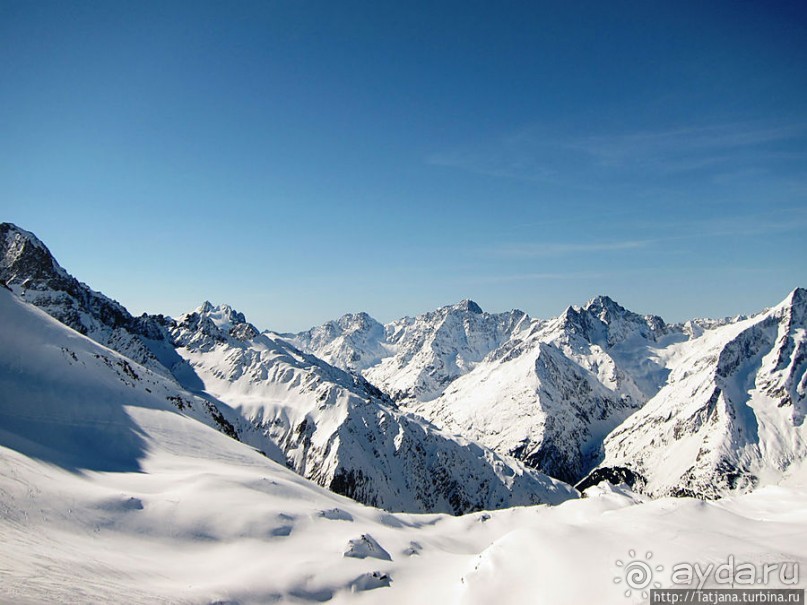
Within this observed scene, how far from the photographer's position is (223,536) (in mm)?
53250

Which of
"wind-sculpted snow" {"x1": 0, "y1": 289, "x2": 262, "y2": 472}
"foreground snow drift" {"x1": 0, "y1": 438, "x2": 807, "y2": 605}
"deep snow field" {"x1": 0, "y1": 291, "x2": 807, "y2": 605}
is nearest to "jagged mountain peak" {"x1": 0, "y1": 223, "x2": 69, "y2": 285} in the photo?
"wind-sculpted snow" {"x1": 0, "y1": 289, "x2": 262, "y2": 472}

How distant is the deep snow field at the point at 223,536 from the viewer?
116ft

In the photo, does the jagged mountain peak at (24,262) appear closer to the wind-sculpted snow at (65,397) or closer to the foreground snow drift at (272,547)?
the wind-sculpted snow at (65,397)

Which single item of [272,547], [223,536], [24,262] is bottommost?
[223,536]

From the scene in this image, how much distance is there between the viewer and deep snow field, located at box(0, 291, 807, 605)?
35.4m

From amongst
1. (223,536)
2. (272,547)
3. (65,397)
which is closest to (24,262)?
(65,397)

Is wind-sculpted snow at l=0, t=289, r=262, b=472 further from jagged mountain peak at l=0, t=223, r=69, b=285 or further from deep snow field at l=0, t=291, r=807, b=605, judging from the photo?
jagged mountain peak at l=0, t=223, r=69, b=285

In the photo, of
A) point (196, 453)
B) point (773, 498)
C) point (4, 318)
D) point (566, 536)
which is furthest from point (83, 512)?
point (773, 498)

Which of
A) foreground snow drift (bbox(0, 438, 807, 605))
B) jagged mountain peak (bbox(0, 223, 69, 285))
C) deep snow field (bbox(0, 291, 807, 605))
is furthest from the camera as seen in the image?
jagged mountain peak (bbox(0, 223, 69, 285))

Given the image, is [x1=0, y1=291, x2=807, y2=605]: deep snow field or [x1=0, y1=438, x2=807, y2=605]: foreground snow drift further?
[x1=0, y1=291, x2=807, y2=605]: deep snow field

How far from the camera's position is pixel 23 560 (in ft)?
95.9

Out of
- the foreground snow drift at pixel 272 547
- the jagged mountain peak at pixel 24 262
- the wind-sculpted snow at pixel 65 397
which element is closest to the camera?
the foreground snow drift at pixel 272 547

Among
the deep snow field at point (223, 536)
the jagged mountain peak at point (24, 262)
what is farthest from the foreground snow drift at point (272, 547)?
the jagged mountain peak at point (24, 262)

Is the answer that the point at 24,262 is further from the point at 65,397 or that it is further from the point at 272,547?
the point at 272,547
